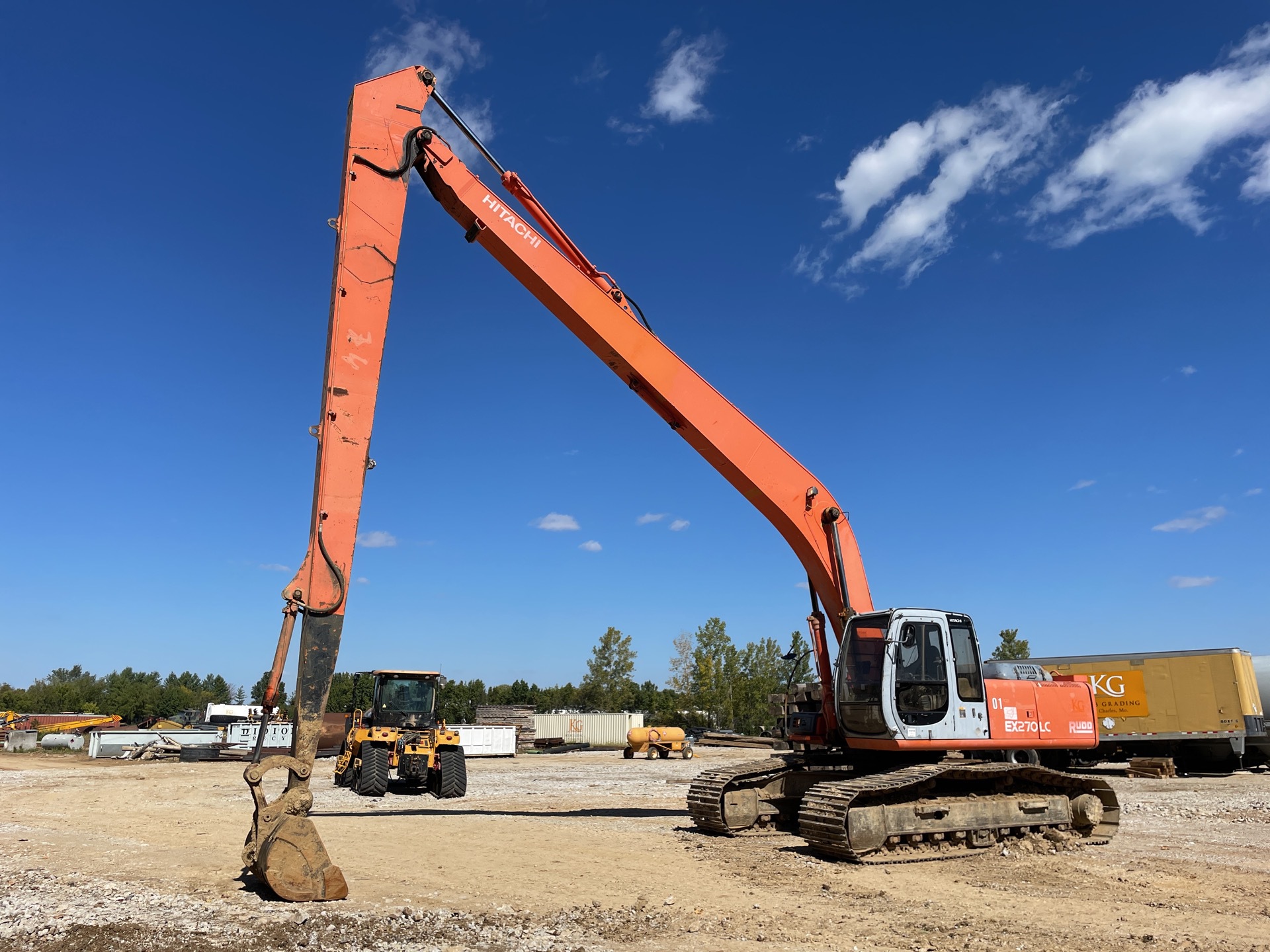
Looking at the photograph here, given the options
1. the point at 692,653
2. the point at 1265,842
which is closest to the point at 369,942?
the point at 1265,842

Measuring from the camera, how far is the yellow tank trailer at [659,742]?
3456cm

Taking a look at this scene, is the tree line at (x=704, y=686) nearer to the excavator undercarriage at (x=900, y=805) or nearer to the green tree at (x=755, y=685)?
the green tree at (x=755, y=685)

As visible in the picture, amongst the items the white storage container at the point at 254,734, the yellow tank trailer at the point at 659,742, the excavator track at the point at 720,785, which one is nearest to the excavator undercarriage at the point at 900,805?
the excavator track at the point at 720,785

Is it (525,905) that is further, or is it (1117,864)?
(1117,864)

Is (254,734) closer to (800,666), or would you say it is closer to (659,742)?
(659,742)

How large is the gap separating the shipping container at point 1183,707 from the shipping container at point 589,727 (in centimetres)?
2973

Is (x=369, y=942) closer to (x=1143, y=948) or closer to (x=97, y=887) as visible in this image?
(x=97, y=887)

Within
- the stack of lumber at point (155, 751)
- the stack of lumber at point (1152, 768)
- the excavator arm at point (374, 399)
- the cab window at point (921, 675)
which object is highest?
the excavator arm at point (374, 399)

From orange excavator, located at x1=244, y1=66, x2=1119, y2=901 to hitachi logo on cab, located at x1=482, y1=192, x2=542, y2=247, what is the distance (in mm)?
34

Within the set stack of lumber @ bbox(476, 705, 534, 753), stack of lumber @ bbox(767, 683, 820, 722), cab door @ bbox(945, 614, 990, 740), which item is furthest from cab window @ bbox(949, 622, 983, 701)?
stack of lumber @ bbox(476, 705, 534, 753)

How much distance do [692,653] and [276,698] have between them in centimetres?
5983

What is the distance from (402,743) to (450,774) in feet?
4.06

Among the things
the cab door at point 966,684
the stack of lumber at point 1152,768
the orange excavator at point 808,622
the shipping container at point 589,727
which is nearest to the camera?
the orange excavator at point 808,622

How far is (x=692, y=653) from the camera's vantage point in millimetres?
65250
